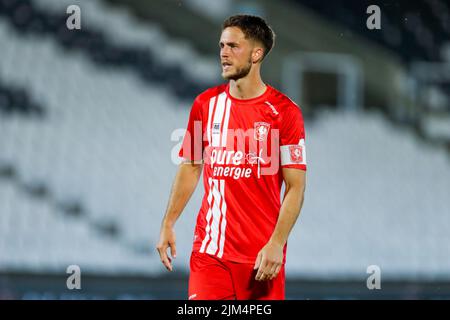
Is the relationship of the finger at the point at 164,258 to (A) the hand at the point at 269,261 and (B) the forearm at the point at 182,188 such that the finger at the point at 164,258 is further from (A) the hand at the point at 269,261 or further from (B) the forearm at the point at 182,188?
(A) the hand at the point at 269,261

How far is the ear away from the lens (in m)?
3.71

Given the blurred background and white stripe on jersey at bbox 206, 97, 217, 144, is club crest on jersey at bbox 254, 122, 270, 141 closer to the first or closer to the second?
white stripe on jersey at bbox 206, 97, 217, 144

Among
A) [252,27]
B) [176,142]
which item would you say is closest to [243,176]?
[252,27]

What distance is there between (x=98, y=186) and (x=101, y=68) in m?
1.47

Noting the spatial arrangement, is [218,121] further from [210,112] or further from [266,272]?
[266,272]

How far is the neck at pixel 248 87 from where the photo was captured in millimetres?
3746

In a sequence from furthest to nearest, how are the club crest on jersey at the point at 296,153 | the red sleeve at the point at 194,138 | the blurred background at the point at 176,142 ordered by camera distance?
1. the blurred background at the point at 176,142
2. the red sleeve at the point at 194,138
3. the club crest on jersey at the point at 296,153

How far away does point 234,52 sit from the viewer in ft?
12.0

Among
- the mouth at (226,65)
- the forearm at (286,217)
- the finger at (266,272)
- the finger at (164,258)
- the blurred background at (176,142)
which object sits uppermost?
the blurred background at (176,142)

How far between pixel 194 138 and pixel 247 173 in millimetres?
344

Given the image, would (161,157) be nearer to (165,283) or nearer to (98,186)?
(98,186)

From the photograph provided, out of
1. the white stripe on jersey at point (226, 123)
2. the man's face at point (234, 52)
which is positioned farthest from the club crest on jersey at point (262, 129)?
the man's face at point (234, 52)

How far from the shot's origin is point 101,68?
9.84 metres
